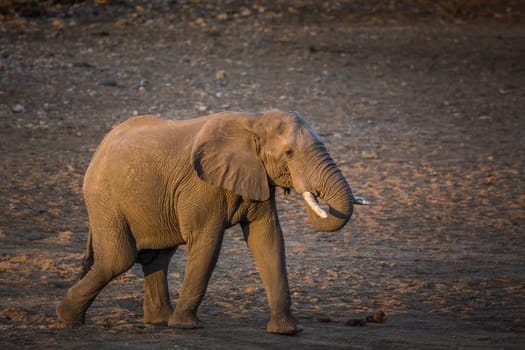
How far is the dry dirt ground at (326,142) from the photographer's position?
6.80 m

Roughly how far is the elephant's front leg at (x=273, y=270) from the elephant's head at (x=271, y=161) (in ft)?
0.97

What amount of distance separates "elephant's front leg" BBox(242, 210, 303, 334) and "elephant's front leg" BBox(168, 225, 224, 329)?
270 millimetres

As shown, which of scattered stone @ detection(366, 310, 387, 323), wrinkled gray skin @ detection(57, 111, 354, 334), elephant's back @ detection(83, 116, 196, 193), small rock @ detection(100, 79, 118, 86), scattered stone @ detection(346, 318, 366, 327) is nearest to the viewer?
wrinkled gray skin @ detection(57, 111, 354, 334)

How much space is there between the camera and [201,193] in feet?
20.1

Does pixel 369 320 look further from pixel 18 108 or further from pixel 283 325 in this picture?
pixel 18 108

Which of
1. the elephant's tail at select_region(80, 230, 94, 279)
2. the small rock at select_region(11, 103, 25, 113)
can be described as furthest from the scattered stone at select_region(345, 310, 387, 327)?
the small rock at select_region(11, 103, 25, 113)

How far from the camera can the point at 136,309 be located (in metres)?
7.00

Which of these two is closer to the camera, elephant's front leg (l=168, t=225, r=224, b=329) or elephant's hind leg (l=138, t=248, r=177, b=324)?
elephant's front leg (l=168, t=225, r=224, b=329)

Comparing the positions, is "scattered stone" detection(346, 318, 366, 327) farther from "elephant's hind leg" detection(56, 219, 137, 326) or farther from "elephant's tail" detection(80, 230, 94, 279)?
"elephant's tail" detection(80, 230, 94, 279)

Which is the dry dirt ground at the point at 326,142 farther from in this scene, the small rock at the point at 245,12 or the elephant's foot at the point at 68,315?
the small rock at the point at 245,12

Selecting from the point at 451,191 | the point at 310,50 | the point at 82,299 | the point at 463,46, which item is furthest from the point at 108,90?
the point at 82,299

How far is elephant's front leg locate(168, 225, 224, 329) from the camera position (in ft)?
19.9

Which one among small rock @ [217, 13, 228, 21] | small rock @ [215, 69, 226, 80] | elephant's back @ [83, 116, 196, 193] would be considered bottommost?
small rock @ [217, 13, 228, 21]

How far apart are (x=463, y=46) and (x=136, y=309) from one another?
13.6 metres
